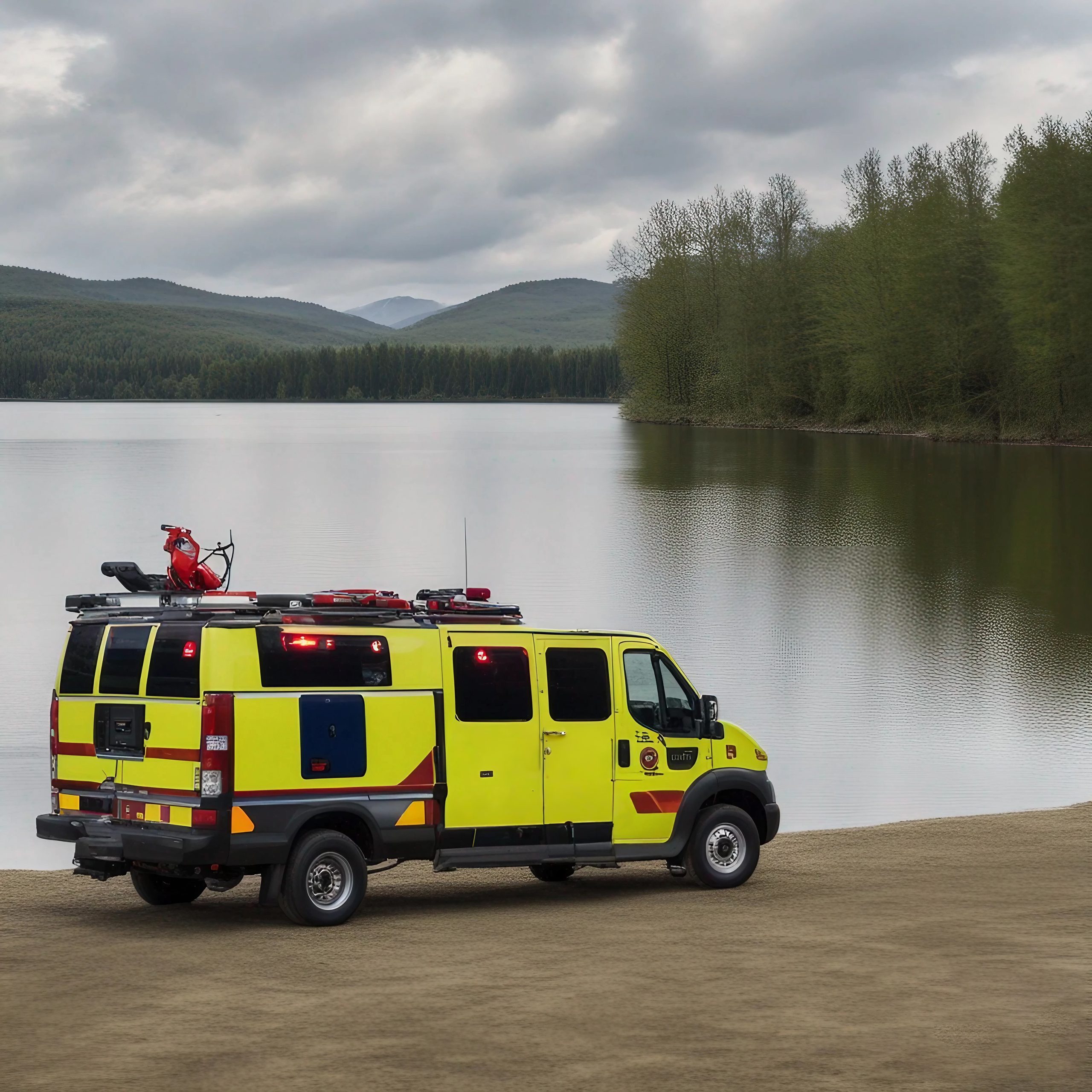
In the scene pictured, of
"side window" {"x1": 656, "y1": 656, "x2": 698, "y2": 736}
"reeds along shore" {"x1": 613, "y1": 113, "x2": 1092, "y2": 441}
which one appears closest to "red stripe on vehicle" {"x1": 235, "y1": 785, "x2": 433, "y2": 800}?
"side window" {"x1": 656, "y1": 656, "x2": 698, "y2": 736}

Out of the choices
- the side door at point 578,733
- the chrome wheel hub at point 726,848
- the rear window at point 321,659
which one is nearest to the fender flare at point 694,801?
the chrome wheel hub at point 726,848

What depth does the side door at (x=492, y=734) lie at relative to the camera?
1074cm

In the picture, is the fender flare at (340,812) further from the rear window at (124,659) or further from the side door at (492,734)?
the rear window at (124,659)

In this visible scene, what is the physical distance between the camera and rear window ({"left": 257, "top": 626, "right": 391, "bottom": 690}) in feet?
32.8

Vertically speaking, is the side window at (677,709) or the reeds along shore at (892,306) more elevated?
the reeds along shore at (892,306)

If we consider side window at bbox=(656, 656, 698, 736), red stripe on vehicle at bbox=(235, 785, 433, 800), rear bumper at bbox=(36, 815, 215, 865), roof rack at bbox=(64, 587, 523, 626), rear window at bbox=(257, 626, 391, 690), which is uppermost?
roof rack at bbox=(64, 587, 523, 626)

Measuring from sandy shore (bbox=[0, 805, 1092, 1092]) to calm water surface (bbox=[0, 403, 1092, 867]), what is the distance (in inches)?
155

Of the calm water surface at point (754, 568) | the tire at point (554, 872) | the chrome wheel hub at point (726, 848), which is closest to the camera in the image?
the chrome wheel hub at point (726, 848)

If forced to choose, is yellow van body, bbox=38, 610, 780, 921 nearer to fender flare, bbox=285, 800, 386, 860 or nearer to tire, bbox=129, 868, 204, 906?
fender flare, bbox=285, 800, 386, 860

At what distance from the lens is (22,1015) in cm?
756

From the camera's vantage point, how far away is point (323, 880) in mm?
10094

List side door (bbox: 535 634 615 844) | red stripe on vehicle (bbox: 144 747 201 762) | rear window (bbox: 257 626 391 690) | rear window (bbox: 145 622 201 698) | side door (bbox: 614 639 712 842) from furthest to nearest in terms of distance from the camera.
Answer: side door (bbox: 614 639 712 842) < side door (bbox: 535 634 615 844) < rear window (bbox: 257 626 391 690) < rear window (bbox: 145 622 201 698) < red stripe on vehicle (bbox: 144 747 201 762)

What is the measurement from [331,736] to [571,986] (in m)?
2.66

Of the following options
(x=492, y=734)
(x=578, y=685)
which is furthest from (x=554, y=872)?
(x=492, y=734)
